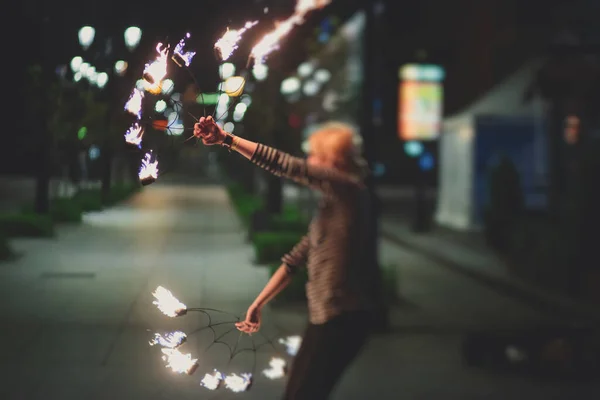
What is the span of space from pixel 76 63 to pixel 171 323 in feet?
9.59

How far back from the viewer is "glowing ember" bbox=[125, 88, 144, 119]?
383 centimetres

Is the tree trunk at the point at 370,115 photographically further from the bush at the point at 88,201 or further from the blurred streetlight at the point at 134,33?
the bush at the point at 88,201

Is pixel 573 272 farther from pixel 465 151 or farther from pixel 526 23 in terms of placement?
pixel 526 23

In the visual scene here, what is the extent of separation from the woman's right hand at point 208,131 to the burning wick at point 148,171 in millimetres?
253

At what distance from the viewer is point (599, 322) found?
1022 cm

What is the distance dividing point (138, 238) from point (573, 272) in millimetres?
9952

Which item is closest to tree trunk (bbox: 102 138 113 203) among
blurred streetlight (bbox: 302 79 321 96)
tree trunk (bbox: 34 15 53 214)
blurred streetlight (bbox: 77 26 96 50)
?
tree trunk (bbox: 34 15 53 214)

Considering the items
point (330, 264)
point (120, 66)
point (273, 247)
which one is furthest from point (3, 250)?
point (330, 264)

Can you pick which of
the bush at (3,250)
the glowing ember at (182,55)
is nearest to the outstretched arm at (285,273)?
the glowing ember at (182,55)

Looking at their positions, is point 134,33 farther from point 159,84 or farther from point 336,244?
point 336,244

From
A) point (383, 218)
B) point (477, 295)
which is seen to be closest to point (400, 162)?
point (383, 218)

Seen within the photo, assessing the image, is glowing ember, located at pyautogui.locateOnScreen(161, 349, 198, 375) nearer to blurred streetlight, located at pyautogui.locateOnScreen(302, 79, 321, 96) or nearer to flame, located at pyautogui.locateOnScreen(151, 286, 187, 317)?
flame, located at pyautogui.locateOnScreen(151, 286, 187, 317)

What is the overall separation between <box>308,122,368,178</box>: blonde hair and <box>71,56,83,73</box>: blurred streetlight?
4.02 m

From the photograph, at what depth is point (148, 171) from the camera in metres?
3.84
